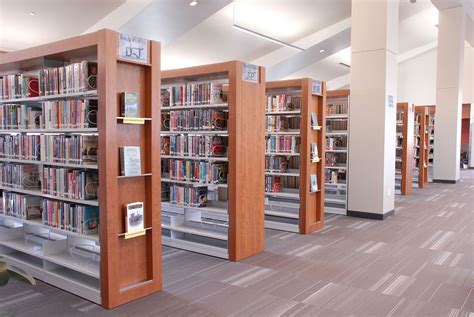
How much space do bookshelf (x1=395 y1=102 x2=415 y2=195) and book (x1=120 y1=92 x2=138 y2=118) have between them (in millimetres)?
7711

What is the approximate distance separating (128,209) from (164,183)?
2199 mm

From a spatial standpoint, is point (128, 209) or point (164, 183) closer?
point (128, 209)

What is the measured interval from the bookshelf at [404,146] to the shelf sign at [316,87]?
169 inches

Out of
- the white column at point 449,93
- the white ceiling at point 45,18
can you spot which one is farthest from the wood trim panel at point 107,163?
the white column at point 449,93

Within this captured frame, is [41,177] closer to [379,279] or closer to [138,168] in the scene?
[138,168]

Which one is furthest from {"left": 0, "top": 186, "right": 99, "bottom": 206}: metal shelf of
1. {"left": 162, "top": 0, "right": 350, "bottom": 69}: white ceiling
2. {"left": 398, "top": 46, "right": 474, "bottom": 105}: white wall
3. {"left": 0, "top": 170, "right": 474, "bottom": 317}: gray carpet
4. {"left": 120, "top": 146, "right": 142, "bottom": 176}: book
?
{"left": 398, "top": 46, "right": 474, "bottom": 105}: white wall

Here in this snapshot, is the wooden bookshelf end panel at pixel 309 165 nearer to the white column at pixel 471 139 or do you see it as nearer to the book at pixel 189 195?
the book at pixel 189 195

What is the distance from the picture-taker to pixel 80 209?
3.64 meters

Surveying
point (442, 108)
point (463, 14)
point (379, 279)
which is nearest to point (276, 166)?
point (379, 279)

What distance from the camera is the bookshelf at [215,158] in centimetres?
466

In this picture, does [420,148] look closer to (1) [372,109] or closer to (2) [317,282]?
(1) [372,109]

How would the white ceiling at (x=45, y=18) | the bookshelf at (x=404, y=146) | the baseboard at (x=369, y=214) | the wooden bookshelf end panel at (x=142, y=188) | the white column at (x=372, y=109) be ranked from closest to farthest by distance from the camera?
the wooden bookshelf end panel at (x=142, y=188) → the white column at (x=372, y=109) → the baseboard at (x=369, y=214) → the white ceiling at (x=45, y=18) → the bookshelf at (x=404, y=146)

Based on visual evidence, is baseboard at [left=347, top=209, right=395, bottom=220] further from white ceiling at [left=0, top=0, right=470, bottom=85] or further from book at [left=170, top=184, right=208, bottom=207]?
white ceiling at [left=0, top=0, right=470, bottom=85]

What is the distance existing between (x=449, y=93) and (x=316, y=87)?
26.5ft
